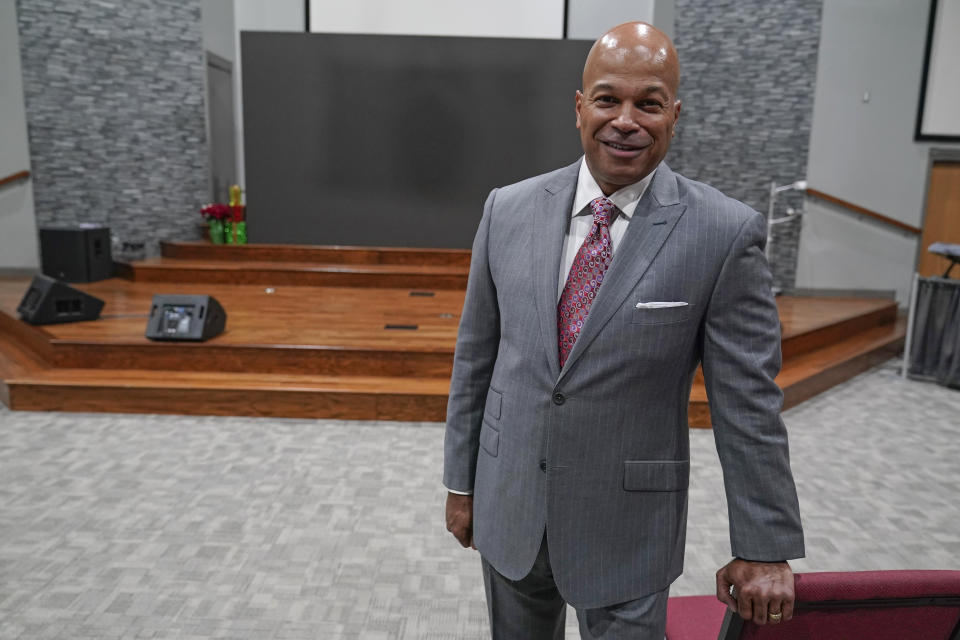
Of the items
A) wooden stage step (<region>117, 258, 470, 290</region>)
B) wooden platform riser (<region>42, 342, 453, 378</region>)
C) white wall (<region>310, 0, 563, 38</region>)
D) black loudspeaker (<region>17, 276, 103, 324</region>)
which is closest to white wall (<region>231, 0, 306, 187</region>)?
white wall (<region>310, 0, 563, 38</region>)

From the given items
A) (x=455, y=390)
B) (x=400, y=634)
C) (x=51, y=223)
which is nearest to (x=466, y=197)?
(x=51, y=223)

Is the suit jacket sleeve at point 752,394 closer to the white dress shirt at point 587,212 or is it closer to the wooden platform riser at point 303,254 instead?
the white dress shirt at point 587,212

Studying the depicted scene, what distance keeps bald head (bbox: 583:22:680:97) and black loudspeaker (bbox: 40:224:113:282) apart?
20.2 feet

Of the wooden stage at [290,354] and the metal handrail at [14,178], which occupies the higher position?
the metal handrail at [14,178]

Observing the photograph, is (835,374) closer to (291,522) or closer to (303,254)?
(291,522)

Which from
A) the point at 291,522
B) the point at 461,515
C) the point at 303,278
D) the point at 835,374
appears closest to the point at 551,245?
the point at 461,515

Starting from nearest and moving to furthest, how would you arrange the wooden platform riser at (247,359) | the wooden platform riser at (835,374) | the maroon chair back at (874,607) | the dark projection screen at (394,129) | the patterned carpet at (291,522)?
1. the maroon chair back at (874,607)
2. the patterned carpet at (291,522)
3. the wooden platform riser at (247,359)
4. the wooden platform riser at (835,374)
5. the dark projection screen at (394,129)

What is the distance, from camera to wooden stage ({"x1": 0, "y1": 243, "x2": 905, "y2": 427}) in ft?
12.2

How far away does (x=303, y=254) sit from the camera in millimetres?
6848

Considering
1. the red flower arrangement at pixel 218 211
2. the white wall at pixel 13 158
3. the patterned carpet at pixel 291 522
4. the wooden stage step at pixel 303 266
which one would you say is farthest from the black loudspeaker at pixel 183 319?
the white wall at pixel 13 158

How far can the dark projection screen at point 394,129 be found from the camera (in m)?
6.91

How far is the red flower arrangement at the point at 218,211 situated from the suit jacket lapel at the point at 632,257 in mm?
6435

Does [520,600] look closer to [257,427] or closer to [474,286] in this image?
[474,286]

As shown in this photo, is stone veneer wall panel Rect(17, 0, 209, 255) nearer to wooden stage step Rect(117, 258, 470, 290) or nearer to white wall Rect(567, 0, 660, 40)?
wooden stage step Rect(117, 258, 470, 290)
